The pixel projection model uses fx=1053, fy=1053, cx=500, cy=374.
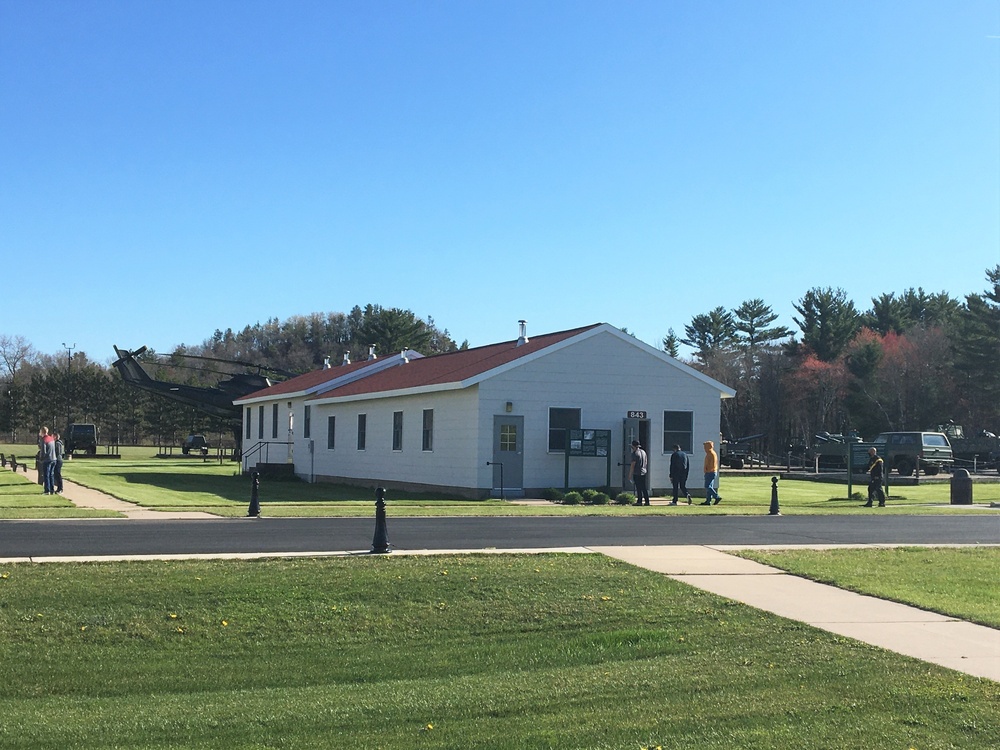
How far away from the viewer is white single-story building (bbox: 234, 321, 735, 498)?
28.0m

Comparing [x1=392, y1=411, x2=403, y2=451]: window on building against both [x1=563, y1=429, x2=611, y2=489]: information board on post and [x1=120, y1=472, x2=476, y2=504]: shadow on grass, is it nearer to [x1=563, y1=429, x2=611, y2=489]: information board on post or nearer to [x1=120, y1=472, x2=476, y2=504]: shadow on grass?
[x1=120, y1=472, x2=476, y2=504]: shadow on grass

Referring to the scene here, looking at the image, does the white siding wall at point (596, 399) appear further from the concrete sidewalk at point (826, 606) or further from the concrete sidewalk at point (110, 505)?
the concrete sidewalk at point (826, 606)

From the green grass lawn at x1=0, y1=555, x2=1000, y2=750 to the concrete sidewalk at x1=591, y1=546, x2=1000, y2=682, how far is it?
0.34 meters

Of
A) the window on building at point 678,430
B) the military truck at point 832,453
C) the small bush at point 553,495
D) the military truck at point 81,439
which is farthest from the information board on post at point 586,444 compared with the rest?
the military truck at point 81,439

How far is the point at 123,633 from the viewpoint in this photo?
9062 mm

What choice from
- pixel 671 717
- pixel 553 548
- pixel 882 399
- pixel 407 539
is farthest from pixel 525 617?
pixel 882 399

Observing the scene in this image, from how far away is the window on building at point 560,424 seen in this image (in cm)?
2883

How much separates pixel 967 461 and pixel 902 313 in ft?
125

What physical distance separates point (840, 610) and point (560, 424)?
19.2m

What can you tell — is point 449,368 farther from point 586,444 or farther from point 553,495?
point 553,495

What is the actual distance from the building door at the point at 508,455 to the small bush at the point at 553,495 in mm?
852

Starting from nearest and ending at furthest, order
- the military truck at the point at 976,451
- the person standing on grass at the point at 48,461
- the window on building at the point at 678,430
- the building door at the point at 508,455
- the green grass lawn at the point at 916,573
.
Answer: the green grass lawn at the point at 916,573 → the person standing on grass at the point at 48,461 → the building door at the point at 508,455 → the window on building at the point at 678,430 → the military truck at the point at 976,451

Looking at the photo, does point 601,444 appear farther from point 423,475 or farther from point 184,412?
point 184,412

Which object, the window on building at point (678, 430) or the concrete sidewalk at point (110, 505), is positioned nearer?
the concrete sidewalk at point (110, 505)
